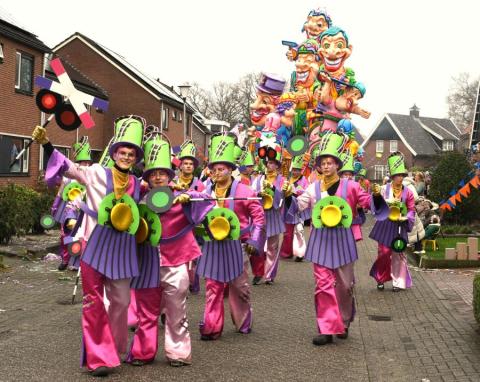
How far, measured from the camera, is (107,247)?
5.54 metres

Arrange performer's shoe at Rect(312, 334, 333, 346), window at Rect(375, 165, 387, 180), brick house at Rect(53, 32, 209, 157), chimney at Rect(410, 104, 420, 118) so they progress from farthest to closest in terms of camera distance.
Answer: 1. chimney at Rect(410, 104, 420, 118)
2. window at Rect(375, 165, 387, 180)
3. brick house at Rect(53, 32, 209, 157)
4. performer's shoe at Rect(312, 334, 333, 346)

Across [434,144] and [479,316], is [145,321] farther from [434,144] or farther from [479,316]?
[434,144]

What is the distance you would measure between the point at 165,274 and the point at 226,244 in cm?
112

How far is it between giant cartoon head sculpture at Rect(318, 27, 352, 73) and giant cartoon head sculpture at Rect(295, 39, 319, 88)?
171 cm

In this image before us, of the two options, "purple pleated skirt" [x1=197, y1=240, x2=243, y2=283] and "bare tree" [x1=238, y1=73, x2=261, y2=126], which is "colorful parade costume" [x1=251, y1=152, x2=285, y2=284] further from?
"bare tree" [x1=238, y1=73, x2=261, y2=126]

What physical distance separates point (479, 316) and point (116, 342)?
144 inches

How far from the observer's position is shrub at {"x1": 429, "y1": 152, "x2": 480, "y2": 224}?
2050cm

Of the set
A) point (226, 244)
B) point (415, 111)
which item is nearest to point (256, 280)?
point (226, 244)

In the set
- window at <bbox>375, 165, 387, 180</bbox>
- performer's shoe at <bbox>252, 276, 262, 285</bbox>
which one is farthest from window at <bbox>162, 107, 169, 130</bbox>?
window at <bbox>375, 165, 387, 180</bbox>

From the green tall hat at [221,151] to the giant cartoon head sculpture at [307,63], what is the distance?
1417 centimetres

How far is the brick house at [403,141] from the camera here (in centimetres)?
6419

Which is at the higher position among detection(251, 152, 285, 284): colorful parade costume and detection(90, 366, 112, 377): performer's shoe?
detection(251, 152, 285, 284): colorful parade costume

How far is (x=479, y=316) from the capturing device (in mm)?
6852

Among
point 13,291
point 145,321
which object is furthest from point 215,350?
point 13,291
